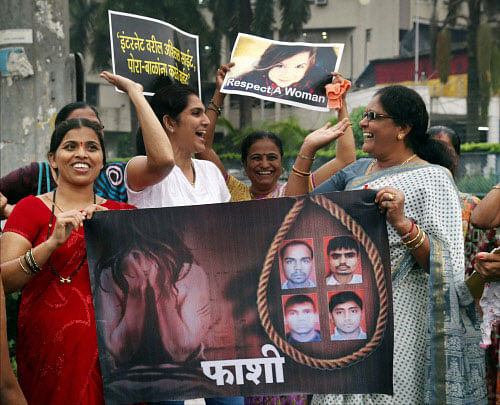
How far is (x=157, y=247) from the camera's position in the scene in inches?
111

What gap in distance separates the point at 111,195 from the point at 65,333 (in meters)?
0.78

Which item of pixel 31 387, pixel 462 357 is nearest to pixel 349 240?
pixel 462 357

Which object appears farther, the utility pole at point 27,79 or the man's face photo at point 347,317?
the utility pole at point 27,79

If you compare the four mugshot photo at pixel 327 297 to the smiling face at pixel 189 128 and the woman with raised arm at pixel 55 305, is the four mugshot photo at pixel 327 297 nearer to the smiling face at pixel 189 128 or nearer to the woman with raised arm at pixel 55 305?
the woman with raised arm at pixel 55 305

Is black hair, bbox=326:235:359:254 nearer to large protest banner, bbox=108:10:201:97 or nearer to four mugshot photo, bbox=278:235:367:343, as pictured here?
four mugshot photo, bbox=278:235:367:343

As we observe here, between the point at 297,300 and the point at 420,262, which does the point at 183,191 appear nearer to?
the point at 297,300

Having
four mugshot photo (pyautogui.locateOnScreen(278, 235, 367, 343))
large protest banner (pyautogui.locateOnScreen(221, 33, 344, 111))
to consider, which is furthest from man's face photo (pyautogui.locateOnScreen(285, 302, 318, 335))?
large protest banner (pyautogui.locateOnScreen(221, 33, 344, 111))

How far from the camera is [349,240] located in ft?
9.23

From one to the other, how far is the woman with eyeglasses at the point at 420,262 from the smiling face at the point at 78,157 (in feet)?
3.34

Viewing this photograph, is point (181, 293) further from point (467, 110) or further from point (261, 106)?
point (467, 110)

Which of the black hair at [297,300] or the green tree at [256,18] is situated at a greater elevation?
the green tree at [256,18]

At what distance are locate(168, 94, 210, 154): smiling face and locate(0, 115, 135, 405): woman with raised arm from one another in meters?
0.78

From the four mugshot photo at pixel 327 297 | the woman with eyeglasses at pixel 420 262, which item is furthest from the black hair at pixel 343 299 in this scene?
the woman with eyeglasses at pixel 420 262

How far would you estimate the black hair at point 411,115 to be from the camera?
10.4 feet
